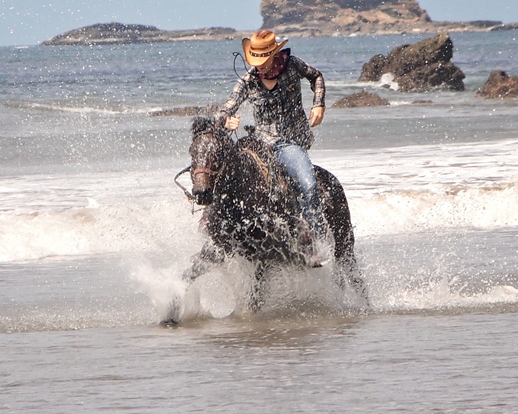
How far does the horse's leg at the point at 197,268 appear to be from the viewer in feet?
21.8

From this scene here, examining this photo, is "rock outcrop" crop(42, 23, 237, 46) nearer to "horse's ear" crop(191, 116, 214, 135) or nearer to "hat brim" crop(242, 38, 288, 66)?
"hat brim" crop(242, 38, 288, 66)

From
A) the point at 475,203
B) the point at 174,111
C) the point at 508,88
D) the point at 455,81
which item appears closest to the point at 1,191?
the point at 475,203

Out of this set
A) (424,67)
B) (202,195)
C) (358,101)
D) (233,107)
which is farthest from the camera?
(424,67)

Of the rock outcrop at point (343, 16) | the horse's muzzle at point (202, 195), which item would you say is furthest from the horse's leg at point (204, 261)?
the rock outcrop at point (343, 16)

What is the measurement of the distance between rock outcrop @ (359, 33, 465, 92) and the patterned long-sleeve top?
118 ft

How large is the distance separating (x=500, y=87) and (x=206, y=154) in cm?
3039

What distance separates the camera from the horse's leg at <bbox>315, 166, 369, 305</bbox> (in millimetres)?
7312

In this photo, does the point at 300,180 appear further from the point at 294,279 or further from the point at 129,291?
the point at 129,291

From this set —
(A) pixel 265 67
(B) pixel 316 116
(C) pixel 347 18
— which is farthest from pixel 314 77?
(C) pixel 347 18

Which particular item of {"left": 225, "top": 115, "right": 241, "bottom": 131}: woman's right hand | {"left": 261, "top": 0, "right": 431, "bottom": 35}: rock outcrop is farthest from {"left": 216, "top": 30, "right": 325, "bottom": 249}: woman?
{"left": 261, "top": 0, "right": 431, "bottom": 35}: rock outcrop

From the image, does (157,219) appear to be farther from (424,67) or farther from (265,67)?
(424,67)

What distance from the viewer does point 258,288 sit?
7039 millimetres

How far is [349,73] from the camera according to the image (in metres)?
A: 62.1

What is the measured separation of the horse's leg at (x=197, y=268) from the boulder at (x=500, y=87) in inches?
1148
